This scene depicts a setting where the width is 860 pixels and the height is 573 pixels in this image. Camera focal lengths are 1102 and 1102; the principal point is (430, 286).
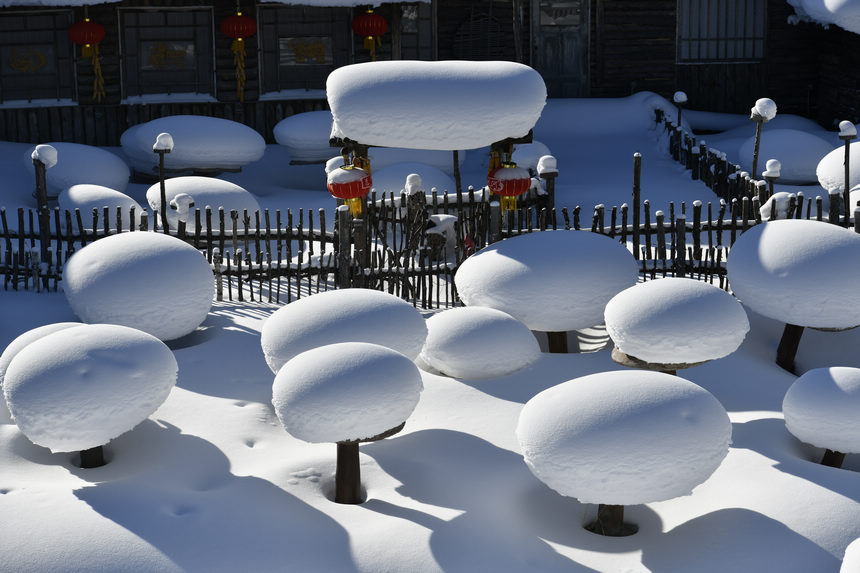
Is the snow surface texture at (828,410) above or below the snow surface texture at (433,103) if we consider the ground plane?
below

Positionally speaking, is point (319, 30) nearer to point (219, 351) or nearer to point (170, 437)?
point (219, 351)

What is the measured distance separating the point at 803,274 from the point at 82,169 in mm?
10370

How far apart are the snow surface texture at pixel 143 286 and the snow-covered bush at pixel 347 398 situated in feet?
9.12

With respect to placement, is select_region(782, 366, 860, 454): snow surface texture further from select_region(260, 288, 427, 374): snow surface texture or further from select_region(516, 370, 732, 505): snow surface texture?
select_region(260, 288, 427, 374): snow surface texture

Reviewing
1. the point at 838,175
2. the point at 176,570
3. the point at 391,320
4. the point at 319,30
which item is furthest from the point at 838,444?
the point at 319,30

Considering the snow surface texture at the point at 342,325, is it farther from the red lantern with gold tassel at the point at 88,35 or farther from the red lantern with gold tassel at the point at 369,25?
the red lantern with gold tassel at the point at 88,35

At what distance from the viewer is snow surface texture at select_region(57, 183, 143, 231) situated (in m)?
13.9

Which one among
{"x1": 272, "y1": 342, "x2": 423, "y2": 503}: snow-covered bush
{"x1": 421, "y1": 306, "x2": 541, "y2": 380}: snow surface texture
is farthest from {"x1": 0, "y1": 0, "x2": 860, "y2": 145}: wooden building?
{"x1": 272, "y1": 342, "x2": 423, "y2": 503}: snow-covered bush

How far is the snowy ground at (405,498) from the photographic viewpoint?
6301 mm

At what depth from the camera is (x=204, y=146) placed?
53.6 feet

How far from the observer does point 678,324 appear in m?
7.83

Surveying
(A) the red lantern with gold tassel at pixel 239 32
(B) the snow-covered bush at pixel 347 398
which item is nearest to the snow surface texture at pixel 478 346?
(B) the snow-covered bush at pixel 347 398

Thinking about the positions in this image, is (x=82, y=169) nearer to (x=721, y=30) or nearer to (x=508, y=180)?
(x=508, y=180)

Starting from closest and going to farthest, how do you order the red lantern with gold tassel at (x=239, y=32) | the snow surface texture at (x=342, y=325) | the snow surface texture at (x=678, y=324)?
the snow surface texture at (x=678, y=324) → the snow surface texture at (x=342, y=325) → the red lantern with gold tassel at (x=239, y=32)
